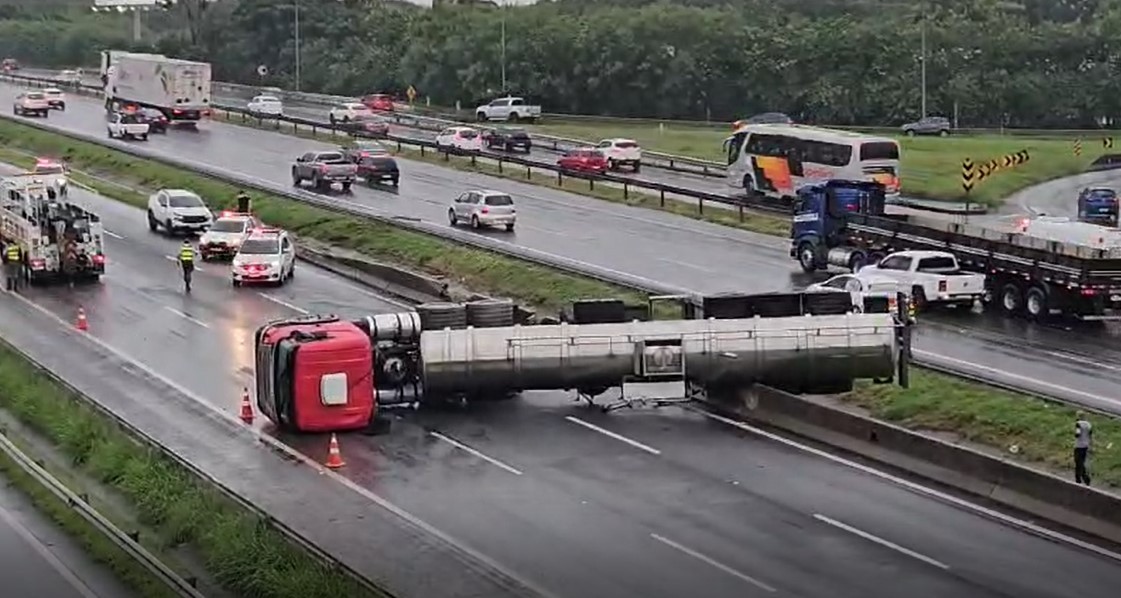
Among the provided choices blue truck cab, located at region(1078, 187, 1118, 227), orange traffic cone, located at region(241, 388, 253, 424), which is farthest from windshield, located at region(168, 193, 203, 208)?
blue truck cab, located at region(1078, 187, 1118, 227)

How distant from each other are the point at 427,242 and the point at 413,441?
79.4ft

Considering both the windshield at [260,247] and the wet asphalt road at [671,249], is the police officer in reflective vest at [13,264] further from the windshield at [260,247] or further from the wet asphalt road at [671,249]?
the wet asphalt road at [671,249]

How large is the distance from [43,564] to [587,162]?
168ft

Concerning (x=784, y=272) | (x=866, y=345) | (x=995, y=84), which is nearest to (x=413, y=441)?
(x=866, y=345)

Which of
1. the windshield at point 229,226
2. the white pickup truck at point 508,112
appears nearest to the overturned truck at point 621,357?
the windshield at point 229,226

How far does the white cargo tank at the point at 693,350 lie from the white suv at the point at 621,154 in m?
44.0

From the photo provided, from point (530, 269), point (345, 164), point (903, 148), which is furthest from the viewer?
point (903, 148)

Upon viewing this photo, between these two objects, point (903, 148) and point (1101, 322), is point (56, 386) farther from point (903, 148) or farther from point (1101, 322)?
point (903, 148)

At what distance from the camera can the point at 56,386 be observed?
3491 cm

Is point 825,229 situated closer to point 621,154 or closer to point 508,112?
point 621,154

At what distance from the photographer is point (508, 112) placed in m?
106

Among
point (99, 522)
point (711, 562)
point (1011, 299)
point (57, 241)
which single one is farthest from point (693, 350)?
point (57, 241)

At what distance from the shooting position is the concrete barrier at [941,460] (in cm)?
2455

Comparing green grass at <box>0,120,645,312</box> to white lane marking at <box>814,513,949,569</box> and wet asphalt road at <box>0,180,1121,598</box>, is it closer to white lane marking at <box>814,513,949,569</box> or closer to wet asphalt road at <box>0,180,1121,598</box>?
wet asphalt road at <box>0,180,1121,598</box>
